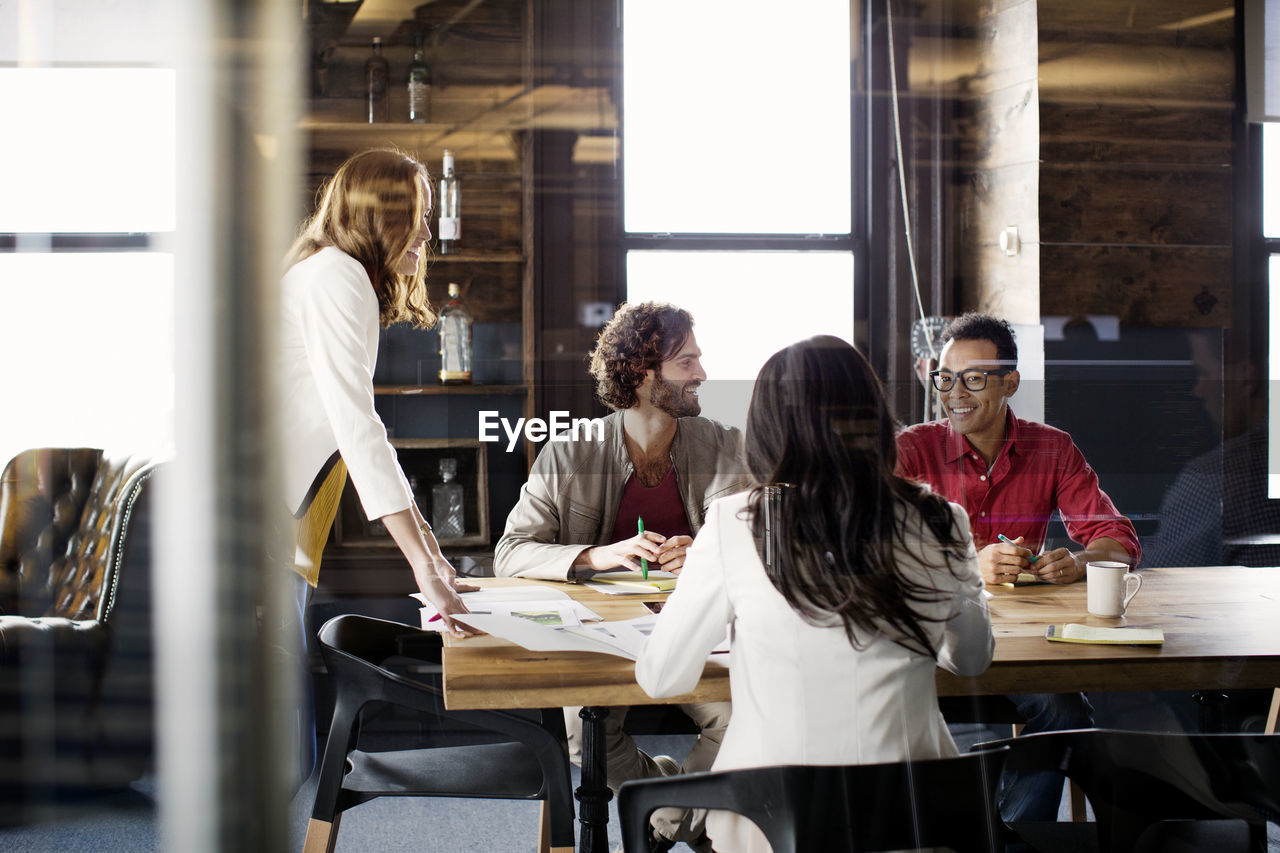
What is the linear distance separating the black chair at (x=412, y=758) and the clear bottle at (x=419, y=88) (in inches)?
31.4

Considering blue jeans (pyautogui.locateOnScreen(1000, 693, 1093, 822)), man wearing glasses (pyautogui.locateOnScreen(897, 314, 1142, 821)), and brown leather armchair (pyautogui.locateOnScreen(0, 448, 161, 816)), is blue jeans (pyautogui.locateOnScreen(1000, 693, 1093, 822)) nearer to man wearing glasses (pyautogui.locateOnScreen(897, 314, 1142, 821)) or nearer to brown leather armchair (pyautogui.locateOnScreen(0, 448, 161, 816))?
man wearing glasses (pyautogui.locateOnScreen(897, 314, 1142, 821))

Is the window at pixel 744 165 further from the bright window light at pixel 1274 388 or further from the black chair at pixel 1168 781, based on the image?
the black chair at pixel 1168 781

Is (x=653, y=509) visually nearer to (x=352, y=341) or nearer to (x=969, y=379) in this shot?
(x=969, y=379)

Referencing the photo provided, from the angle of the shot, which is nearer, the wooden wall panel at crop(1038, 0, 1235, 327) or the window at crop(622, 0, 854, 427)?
the wooden wall panel at crop(1038, 0, 1235, 327)

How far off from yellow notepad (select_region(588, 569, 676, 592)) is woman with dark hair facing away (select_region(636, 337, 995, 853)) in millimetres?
469

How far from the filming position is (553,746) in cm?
123

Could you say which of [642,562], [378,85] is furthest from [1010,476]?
[378,85]

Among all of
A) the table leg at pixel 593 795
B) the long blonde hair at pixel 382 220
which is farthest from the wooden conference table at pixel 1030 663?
the long blonde hair at pixel 382 220

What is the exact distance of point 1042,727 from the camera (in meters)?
1.44

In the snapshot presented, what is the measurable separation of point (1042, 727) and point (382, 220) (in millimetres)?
1238

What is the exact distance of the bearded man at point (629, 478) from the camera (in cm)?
153

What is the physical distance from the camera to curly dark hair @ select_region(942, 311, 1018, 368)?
1502 millimetres

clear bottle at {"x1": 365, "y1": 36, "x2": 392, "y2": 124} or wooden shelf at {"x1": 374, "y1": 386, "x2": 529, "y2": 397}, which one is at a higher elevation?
clear bottle at {"x1": 365, "y1": 36, "x2": 392, "y2": 124}
